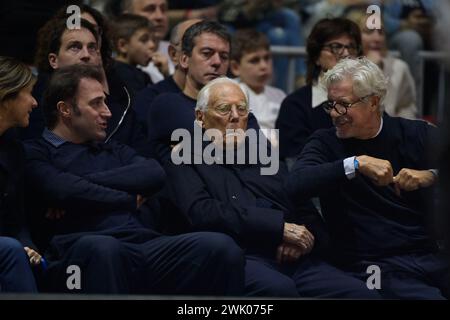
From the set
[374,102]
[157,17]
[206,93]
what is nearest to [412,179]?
[374,102]

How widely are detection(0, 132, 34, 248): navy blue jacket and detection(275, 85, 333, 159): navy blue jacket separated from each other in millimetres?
1561

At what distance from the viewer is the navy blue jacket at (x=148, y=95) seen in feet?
21.3

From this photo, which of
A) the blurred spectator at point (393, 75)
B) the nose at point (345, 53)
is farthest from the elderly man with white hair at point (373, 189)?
the blurred spectator at point (393, 75)

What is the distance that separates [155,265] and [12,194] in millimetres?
690

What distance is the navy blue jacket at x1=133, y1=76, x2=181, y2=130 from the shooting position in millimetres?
6488

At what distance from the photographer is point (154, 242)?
5516 mm

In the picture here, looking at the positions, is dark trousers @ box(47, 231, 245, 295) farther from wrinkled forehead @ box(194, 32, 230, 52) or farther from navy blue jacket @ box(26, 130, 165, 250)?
wrinkled forehead @ box(194, 32, 230, 52)

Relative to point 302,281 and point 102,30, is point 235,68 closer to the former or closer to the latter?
point 102,30

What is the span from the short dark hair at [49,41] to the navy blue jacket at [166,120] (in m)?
0.55

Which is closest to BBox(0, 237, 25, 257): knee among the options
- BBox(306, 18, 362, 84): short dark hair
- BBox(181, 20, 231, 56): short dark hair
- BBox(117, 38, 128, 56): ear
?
BBox(181, 20, 231, 56): short dark hair

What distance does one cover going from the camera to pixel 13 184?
5.37 m

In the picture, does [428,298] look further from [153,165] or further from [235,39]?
[235,39]

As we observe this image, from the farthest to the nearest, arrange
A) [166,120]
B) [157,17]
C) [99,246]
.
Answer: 1. [157,17]
2. [166,120]
3. [99,246]

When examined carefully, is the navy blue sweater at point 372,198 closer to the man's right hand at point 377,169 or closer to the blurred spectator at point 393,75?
the man's right hand at point 377,169
